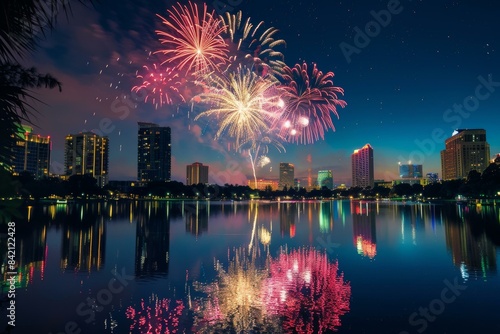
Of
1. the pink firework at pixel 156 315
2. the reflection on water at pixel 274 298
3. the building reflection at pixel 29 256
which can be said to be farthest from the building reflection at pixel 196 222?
the pink firework at pixel 156 315

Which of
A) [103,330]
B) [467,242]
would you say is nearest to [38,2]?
[103,330]

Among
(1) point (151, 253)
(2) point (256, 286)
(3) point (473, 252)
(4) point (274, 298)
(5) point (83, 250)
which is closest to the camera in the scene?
(4) point (274, 298)

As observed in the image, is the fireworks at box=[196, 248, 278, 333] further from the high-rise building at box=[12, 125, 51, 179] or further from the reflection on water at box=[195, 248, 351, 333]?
the high-rise building at box=[12, 125, 51, 179]

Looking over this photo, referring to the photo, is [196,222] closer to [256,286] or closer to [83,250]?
[83,250]

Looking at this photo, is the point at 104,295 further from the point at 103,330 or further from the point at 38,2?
the point at 38,2

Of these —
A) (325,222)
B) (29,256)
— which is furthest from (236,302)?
(325,222)

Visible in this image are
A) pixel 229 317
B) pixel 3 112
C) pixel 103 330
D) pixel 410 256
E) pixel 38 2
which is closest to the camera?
pixel 38 2

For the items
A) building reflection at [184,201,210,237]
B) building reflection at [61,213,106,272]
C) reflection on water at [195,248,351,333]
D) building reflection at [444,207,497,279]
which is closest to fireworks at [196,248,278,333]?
reflection on water at [195,248,351,333]
